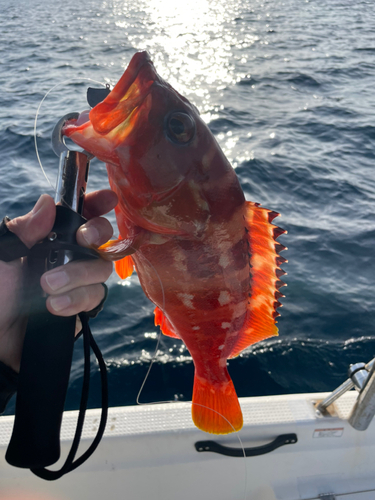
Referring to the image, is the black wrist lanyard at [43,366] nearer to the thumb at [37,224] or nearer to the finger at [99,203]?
the thumb at [37,224]

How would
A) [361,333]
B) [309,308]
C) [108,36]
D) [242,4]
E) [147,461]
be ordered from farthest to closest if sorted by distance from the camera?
[242,4] < [108,36] < [309,308] < [361,333] < [147,461]

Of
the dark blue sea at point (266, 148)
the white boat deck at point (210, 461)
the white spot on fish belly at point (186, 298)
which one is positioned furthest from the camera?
the dark blue sea at point (266, 148)

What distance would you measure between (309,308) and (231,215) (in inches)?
152

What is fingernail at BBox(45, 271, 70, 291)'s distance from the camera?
5.21 feet

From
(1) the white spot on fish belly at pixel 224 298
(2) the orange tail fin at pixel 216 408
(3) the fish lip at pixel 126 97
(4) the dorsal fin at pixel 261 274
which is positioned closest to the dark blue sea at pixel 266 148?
(3) the fish lip at pixel 126 97

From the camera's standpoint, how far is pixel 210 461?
9.78ft

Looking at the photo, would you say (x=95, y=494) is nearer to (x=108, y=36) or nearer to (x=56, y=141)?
(x=56, y=141)

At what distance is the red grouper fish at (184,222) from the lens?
165 centimetres

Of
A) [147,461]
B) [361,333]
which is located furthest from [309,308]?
[147,461]

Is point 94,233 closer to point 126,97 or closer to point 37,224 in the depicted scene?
point 37,224

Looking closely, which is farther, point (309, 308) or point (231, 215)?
point (309, 308)

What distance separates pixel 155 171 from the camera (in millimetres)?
1714

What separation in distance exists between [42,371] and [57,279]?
373 millimetres

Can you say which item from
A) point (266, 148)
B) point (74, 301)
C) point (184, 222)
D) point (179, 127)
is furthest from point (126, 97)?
point (266, 148)
